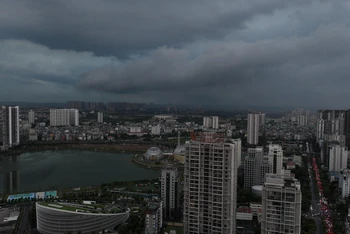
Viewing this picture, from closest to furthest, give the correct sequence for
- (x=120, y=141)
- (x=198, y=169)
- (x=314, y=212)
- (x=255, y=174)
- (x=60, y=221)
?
1. (x=198, y=169)
2. (x=60, y=221)
3. (x=314, y=212)
4. (x=255, y=174)
5. (x=120, y=141)

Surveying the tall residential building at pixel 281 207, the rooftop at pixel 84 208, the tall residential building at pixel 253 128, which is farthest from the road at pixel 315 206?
the tall residential building at pixel 253 128

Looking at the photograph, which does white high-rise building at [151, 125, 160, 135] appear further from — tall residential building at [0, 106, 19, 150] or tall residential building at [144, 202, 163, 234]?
tall residential building at [144, 202, 163, 234]

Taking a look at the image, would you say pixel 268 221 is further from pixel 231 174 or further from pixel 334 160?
pixel 334 160

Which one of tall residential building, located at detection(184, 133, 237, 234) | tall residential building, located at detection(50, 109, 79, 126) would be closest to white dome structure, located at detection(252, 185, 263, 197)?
tall residential building, located at detection(184, 133, 237, 234)

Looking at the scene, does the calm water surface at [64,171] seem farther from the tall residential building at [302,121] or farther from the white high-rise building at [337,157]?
the tall residential building at [302,121]

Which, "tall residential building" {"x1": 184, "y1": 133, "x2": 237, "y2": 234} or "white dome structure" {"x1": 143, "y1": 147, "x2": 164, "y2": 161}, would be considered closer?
"tall residential building" {"x1": 184, "y1": 133, "x2": 237, "y2": 234}

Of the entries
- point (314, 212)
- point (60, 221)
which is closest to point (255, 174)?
point (314, 212)
